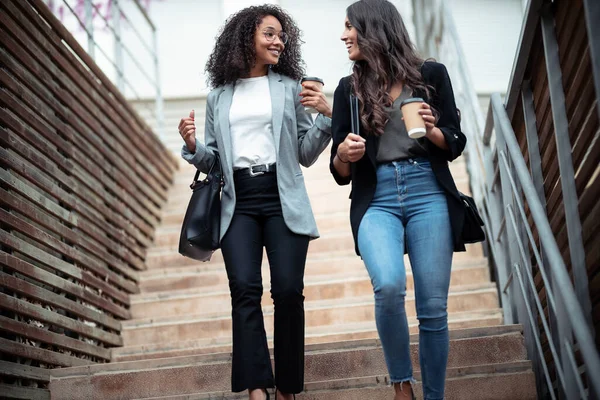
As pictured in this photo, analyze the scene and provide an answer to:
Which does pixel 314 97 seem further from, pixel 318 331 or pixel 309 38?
pixel 309 38

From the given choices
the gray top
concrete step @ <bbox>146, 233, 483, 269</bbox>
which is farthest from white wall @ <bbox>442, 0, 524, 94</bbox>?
the gray top

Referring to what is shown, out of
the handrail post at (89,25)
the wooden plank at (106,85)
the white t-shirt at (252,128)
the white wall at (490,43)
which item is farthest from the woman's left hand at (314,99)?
the white wall at (490,43)

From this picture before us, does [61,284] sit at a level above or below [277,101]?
below

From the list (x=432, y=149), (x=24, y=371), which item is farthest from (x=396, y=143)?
(x=24, y=371)

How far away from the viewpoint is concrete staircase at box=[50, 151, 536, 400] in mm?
3654

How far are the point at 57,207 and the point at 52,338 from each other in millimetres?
779

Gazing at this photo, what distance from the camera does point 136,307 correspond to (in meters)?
5.62

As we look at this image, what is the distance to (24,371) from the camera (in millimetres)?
3891

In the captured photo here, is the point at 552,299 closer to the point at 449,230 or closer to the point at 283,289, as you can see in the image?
the point at 449,230

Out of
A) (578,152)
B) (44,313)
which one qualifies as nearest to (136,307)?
(44,313)

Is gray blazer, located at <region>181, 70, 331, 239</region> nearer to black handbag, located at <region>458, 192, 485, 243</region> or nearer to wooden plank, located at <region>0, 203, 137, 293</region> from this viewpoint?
black handbag, located at <region>458, 192, 485, 243</region>

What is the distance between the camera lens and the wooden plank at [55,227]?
408 cm

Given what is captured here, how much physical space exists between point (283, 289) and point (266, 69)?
39.3 inches

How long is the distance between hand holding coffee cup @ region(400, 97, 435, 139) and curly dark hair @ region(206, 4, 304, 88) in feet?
3.50
